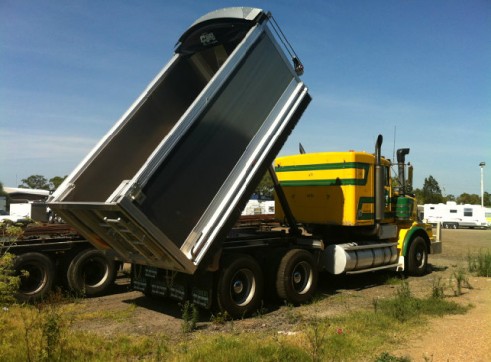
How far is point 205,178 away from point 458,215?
41.9m

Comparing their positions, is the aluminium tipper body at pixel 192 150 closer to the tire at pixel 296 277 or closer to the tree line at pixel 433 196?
the tire at pixel 296 277

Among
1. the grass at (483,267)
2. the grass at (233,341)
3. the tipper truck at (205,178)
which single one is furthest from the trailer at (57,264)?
the grass at (483,267)

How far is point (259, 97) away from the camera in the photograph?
780cm

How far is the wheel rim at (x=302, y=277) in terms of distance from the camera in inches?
356

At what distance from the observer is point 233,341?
597 centimetres

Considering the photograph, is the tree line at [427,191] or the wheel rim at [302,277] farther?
the tree line at [427,191]

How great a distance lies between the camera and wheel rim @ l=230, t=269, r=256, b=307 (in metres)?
7.82

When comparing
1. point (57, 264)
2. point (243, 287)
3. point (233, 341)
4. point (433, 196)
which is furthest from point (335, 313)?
point (433, 196)

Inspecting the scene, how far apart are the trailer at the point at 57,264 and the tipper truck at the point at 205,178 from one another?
1.28m

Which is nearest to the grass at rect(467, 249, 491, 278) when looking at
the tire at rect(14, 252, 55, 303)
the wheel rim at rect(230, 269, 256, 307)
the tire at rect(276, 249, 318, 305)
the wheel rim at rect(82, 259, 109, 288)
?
the tire at rect(276, 249, 318, 305)

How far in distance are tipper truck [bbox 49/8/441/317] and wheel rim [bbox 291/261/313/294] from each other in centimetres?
2

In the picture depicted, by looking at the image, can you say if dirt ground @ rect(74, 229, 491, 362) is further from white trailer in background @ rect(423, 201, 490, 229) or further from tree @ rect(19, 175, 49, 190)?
tree @ rect(19, 175, 49, 190)

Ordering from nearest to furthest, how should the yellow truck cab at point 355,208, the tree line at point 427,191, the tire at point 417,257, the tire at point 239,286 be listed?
the tire at point 239,286 → the yellow truck cab at point 355,208 → the tire at point 417,257 → the tree line at point 427,191

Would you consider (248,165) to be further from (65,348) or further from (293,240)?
(65,348)
